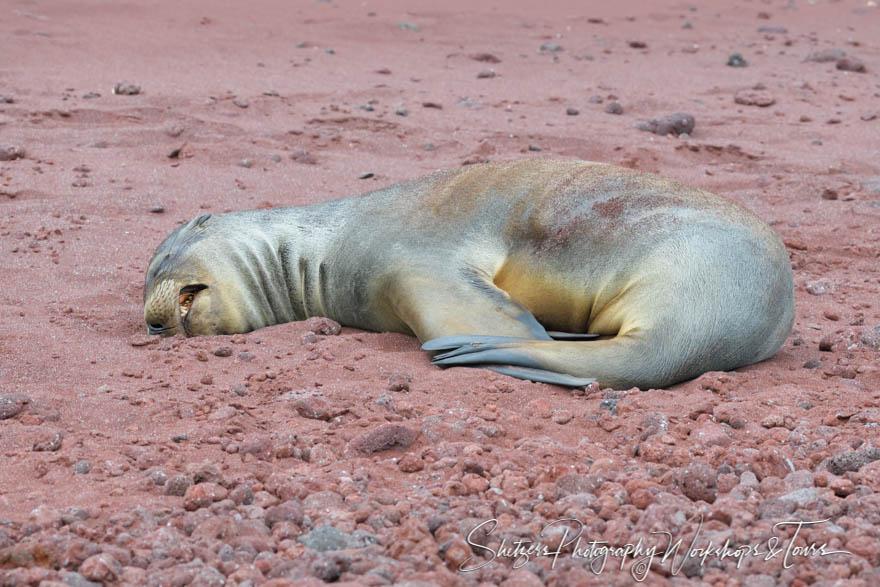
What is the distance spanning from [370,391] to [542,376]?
64 cm

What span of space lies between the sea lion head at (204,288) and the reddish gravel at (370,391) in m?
0.22

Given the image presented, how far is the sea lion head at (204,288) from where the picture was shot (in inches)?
174

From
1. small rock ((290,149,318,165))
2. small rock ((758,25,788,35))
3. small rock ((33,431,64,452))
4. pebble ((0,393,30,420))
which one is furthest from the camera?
small rock ((758,25,788,35))

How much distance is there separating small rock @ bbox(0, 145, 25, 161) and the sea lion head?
2755 millimetres

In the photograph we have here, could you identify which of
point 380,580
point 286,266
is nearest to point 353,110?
point 286,266

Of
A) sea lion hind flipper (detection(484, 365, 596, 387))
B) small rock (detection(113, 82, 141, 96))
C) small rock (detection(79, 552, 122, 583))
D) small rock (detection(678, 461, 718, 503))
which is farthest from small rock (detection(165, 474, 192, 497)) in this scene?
small rock (detection(113, 82, 141, 96))

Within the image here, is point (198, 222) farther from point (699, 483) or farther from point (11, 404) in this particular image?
point (699, 483)

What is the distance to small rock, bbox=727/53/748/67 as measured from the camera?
11523 mm

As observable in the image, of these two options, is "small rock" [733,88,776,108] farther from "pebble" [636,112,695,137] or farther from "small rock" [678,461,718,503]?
"small rock" [678,461,718,503]

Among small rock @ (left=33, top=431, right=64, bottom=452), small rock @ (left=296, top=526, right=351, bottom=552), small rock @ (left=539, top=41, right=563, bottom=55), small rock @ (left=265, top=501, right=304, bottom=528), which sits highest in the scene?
small rock @ (left=539, top=41, right=563, bottom=55)

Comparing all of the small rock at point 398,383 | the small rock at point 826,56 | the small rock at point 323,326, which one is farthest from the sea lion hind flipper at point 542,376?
the small rock at point 826,56

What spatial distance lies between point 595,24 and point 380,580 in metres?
13.6

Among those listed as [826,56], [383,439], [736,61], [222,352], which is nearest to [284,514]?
[383,439]

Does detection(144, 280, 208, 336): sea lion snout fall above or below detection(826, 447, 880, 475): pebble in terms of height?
below
